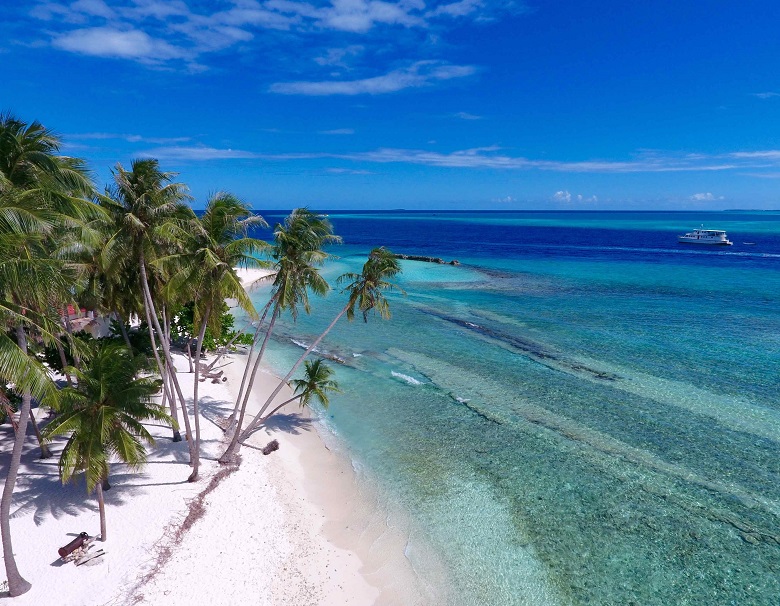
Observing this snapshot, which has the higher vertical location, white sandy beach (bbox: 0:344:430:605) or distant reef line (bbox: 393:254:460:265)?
distant reef line (bbox: 393:254:460:265)

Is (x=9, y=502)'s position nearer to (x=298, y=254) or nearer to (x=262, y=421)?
(x=298, y=254)

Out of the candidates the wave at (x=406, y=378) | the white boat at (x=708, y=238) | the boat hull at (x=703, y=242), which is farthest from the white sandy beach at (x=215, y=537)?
the boat hull at (x=703, y=242)

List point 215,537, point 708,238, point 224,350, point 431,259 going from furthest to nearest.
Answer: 1. point 708,238
2. point 431,259
3. point 224,350
4. point 215,537

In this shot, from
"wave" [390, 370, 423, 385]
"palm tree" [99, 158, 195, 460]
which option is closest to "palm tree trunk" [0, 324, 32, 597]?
"palm tree" [99, 158, 195, 460]

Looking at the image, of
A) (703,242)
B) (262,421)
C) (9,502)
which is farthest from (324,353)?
(703,242)

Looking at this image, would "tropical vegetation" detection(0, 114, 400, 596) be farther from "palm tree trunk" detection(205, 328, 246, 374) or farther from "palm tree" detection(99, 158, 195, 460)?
"palm tree trunk" detection(205, 328, 246, 374)
